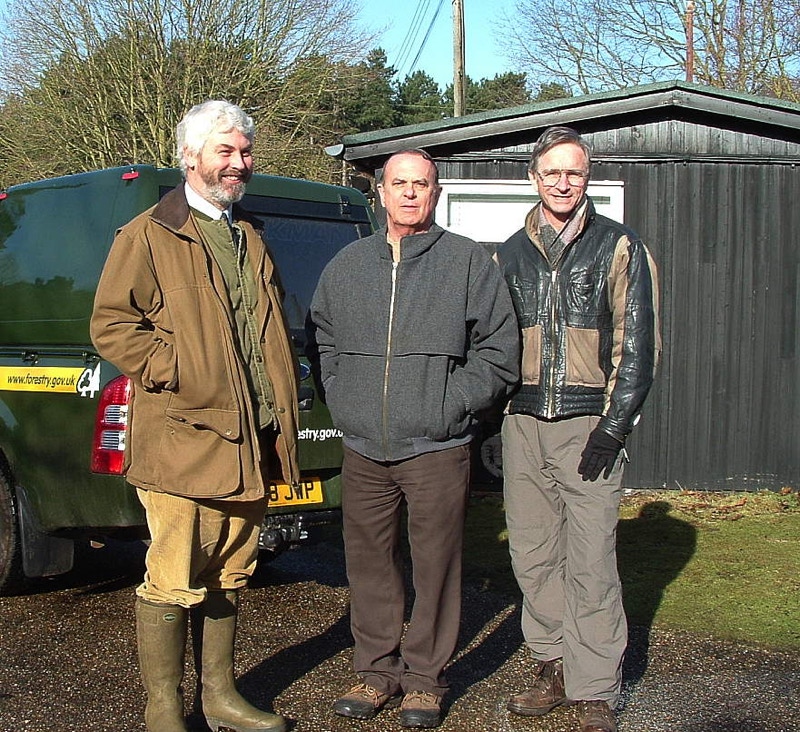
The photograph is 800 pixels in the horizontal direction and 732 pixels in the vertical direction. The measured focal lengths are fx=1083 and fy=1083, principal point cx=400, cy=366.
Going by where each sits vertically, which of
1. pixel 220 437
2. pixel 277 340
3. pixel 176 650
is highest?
pixel 277 340

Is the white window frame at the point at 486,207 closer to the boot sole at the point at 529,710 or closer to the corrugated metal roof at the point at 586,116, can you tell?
the corrugated metal roof at the point at 586,116

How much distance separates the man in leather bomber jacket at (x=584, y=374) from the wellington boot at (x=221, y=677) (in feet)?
3.39

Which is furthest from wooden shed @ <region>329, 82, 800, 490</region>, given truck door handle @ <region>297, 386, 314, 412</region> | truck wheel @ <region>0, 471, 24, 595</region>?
truck wheel @ <region>0, 471, 24, 595</region>

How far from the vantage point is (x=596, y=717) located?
3.96 metres

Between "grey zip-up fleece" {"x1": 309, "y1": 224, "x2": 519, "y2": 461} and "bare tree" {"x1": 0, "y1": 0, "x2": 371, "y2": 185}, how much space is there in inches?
761

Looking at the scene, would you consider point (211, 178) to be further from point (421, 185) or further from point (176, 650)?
point (176, 650)

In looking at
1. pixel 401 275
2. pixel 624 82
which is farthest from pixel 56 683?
pixel 624 82

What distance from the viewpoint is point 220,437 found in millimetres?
3629

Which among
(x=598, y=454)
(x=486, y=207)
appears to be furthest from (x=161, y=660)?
(x=486, y=207)

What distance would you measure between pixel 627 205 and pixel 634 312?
5.53 m

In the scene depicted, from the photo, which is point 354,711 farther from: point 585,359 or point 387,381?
point 585,359

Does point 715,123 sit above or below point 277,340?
above

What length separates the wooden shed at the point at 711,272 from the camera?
359 inches

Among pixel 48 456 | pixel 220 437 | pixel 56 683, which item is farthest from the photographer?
pixel 48 456
